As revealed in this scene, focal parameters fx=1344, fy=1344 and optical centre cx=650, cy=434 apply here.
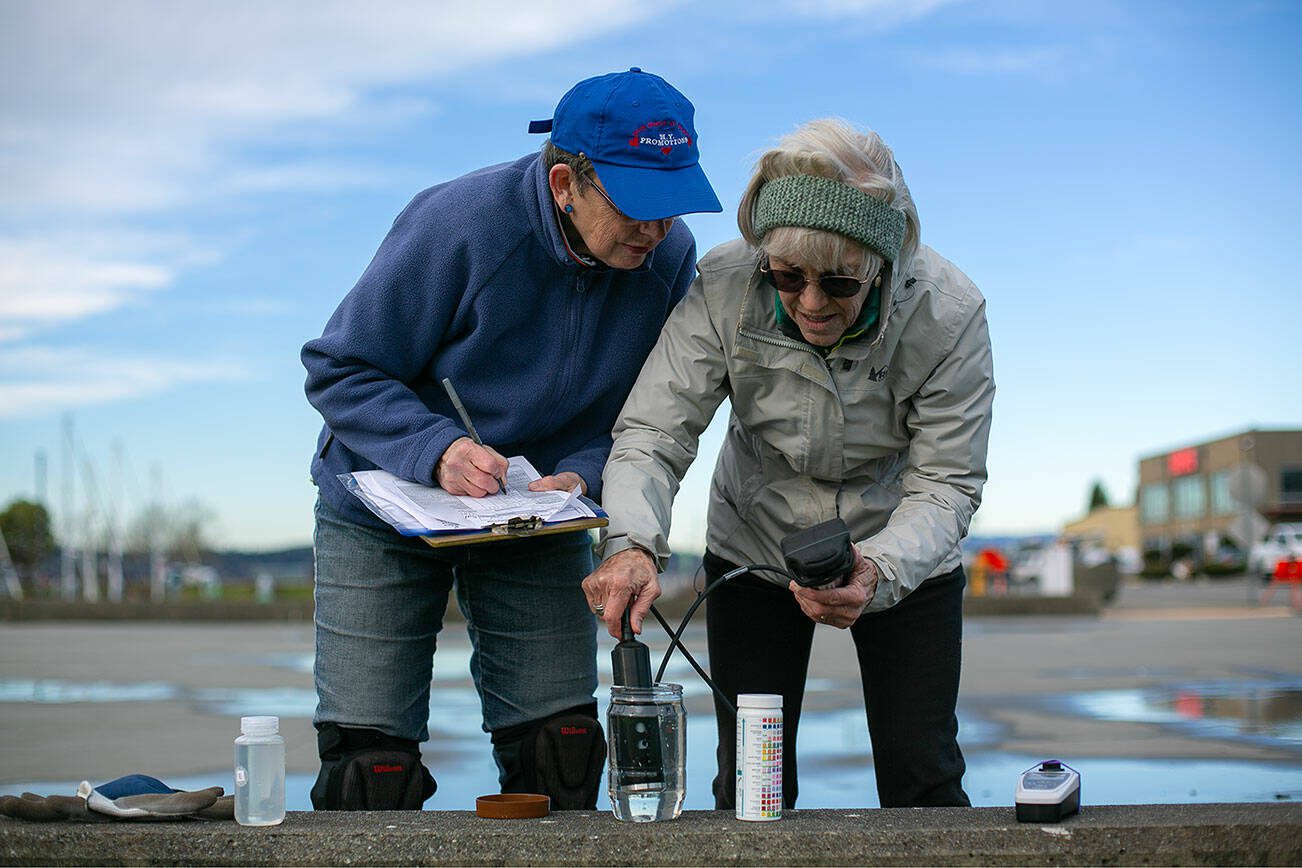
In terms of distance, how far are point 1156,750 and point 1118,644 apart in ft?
21.2

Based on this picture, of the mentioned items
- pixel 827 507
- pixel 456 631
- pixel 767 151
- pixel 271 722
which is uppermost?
pixel 767 151

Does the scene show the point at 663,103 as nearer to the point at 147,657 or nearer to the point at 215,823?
the point at 215,823

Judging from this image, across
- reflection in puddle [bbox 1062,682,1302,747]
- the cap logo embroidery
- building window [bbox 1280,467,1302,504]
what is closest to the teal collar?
the cap logo embroidery

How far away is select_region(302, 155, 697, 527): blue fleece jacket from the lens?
2811 millimetres

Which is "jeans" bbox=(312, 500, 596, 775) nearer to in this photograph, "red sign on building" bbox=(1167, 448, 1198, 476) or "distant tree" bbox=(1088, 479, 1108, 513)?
"red sign on building" bbox=(1167, 448, 1198, 476)

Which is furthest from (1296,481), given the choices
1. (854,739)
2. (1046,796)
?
(1046,796)

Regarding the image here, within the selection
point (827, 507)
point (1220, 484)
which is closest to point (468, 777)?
point (827, 507)

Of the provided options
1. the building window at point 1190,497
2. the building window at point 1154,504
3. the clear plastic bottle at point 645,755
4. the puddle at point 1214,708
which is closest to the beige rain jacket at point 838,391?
the clear plastic bottle at point 645,755

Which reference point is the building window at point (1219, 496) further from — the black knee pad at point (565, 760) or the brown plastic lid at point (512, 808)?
the brown plastic lid at point (512, 808)

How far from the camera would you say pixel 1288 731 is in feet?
19.9

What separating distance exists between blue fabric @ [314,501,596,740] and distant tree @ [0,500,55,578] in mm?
56470

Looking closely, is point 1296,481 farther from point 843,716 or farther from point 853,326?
point 853,326

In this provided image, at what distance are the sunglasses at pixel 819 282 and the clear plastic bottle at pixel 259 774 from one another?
3.99 feet

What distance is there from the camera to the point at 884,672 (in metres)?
2.98
